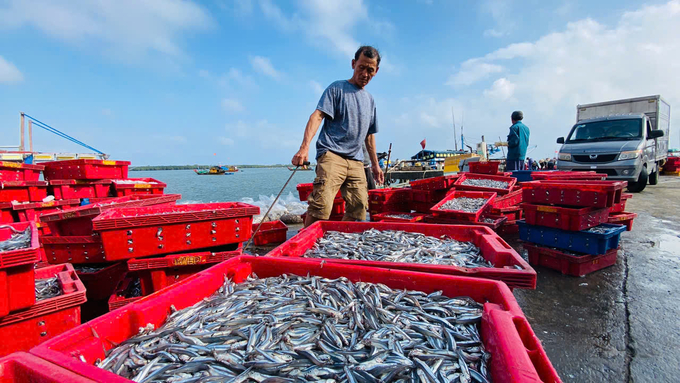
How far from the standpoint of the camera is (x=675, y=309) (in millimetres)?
3148

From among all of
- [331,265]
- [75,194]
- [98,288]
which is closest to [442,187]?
[331,265]

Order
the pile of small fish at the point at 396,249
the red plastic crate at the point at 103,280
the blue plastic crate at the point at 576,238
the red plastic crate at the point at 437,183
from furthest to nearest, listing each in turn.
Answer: the red plastic crate at the point at 437,183 → the blue plastic crate at the point at 576,238 → the red plastic crate at the point at 103,280 → the pile of small fish at the point at 396,249

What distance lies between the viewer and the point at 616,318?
3.04 metres

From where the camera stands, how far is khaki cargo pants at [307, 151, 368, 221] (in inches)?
171

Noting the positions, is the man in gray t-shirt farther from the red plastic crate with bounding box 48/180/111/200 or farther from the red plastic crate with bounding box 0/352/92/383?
the red plastic crate with bounding box 48/180/111/200

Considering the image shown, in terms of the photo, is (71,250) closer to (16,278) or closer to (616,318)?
(16,278)

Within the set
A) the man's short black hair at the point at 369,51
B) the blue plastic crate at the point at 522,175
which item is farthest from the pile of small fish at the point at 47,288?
the blue plastic crate at the point at 522,175

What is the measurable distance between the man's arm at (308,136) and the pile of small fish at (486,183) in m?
4.74

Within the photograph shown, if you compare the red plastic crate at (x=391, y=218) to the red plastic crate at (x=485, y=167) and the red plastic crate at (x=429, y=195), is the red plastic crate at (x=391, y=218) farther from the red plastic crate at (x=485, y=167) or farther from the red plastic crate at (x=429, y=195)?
the red plastic crate at (x=485, y=167)

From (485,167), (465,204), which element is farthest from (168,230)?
(485,167)

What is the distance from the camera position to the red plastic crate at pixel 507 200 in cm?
631

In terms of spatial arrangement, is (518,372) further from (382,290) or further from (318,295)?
(318,295)

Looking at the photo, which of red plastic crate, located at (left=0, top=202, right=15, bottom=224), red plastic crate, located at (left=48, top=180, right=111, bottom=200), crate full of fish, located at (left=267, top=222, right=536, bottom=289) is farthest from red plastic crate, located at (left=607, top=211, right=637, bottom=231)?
red plastic crate, located at (left=0, top=202, right=15, bottom=224)

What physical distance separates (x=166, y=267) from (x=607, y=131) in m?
14.2
